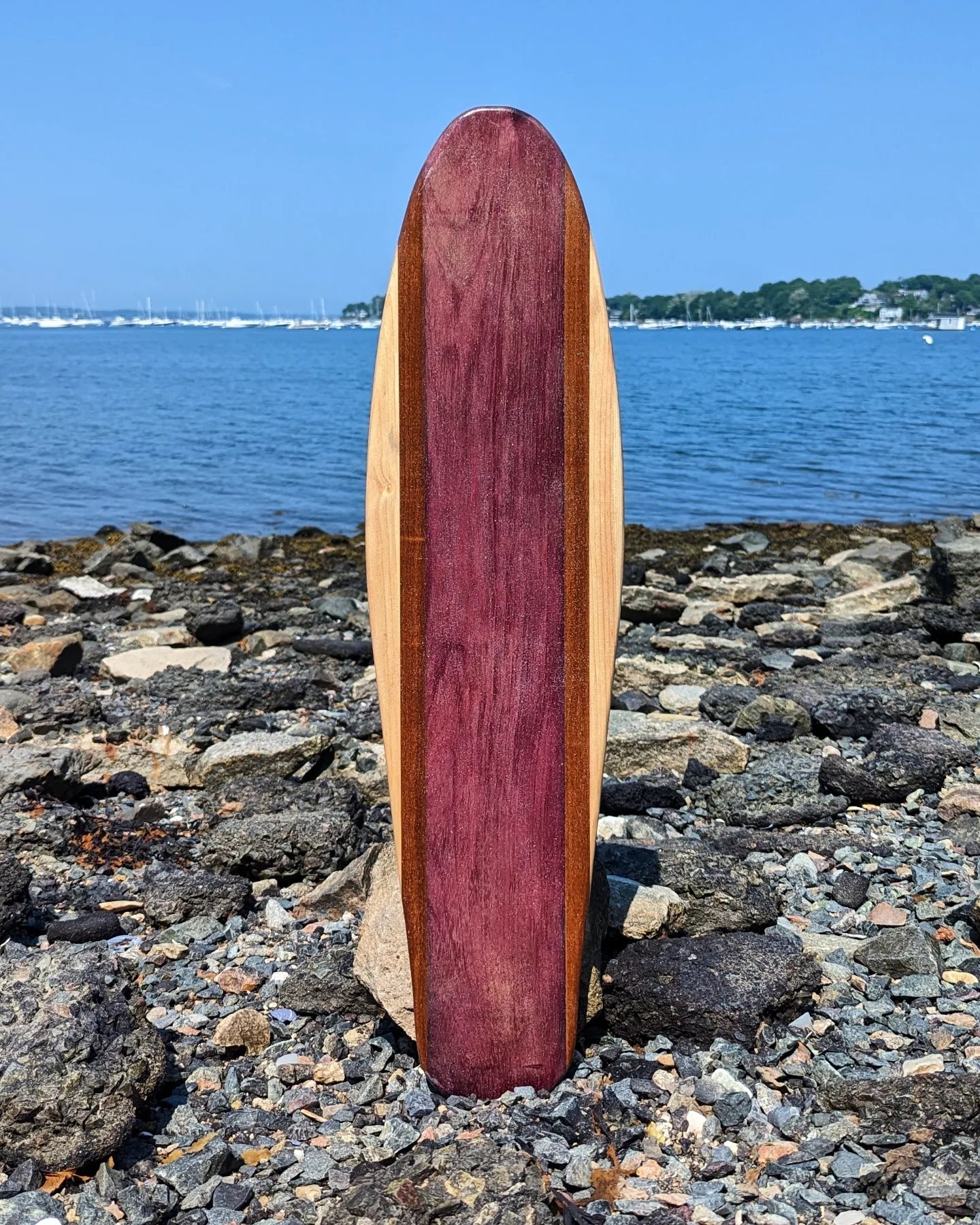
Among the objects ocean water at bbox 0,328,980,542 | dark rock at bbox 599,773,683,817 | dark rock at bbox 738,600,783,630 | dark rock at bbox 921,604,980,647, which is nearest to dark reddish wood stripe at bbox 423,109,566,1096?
dark rock at bbox 599,773,683,817

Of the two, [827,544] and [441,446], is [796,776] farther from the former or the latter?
[827,544]

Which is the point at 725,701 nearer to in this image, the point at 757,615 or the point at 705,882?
the point at 705,882

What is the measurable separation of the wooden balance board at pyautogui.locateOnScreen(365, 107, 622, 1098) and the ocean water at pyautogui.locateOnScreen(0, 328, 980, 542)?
637 inches

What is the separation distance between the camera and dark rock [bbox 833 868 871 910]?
4.47 metres

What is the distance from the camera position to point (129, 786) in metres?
6.03

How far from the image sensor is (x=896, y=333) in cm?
18750

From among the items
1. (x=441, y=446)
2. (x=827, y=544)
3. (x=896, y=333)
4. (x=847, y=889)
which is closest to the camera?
(x=441, y=446)

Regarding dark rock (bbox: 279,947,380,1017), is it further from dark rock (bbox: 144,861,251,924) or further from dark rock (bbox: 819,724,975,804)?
dark rock (bbox: 819,724,975,804)

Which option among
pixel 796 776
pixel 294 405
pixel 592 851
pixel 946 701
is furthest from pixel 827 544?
pixel 294 405

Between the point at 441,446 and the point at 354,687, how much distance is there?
194 inches

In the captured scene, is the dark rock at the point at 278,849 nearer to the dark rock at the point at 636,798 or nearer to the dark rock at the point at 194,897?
the dark rock at the point at 194,897

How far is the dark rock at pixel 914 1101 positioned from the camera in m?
3.01

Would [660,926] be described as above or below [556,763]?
below

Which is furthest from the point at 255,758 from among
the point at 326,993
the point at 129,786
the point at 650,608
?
the point at 650,608
